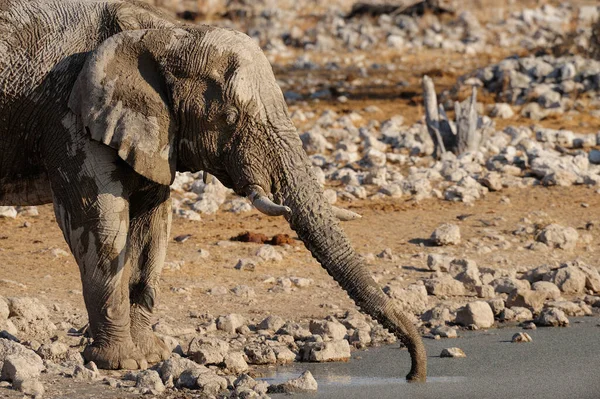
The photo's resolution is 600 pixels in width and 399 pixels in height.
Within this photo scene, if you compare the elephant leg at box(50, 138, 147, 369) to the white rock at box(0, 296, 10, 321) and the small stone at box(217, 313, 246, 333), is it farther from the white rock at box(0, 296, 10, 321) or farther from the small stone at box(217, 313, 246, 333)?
the small stone at box(217, 313, 246, 333)

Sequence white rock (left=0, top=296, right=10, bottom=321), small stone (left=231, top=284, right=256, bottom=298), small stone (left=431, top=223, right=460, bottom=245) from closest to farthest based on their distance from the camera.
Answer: white rock (left=0, top=296, right=10, bottom=321) → small stone (left=231, top=284, right=256, bottom=298) → small stone (left=431, top=223, right=460, bottom=245)

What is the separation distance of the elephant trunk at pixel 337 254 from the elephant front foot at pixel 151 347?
135 cm

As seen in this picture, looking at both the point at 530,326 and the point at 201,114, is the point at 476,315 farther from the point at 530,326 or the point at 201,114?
the point at 201,114

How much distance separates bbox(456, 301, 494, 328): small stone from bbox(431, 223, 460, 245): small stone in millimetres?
2569

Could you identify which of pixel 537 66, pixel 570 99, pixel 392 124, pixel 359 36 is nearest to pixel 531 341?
pixel 392 124

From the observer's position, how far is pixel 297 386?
23.3 ft

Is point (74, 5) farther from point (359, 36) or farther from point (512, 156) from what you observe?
point (359, 36)

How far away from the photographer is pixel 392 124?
17.3 m

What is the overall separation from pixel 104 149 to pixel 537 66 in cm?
1354

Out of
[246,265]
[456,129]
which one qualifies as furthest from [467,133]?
[246,265]

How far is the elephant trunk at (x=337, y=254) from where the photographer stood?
6926 millimetres

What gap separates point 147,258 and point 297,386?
151cm

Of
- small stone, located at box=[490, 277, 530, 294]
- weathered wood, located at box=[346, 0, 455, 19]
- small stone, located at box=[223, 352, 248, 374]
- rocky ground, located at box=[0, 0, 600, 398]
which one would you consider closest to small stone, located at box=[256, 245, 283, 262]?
rocky ground, located at box=[0, 0, 600, 398]

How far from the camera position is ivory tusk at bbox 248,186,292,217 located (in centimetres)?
696
